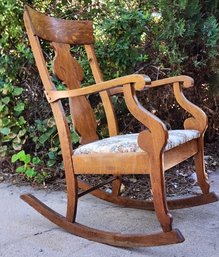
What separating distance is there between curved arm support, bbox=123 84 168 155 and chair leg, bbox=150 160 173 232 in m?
0.07

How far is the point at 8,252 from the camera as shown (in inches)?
56.9

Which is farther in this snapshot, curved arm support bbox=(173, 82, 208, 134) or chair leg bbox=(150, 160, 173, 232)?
curved arm support bbox=(173, 82, 208, 134)

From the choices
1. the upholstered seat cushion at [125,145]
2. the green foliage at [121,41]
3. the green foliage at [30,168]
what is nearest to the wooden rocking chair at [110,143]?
the upholstered seat cushion at [125,145]

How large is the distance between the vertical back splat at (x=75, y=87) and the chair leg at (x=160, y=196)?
1.88 feet

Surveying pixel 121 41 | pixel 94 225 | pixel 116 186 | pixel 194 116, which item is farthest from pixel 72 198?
pixel 121 41

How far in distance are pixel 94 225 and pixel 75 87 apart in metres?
0.69

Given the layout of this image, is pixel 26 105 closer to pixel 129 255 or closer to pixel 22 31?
pixel 22 31

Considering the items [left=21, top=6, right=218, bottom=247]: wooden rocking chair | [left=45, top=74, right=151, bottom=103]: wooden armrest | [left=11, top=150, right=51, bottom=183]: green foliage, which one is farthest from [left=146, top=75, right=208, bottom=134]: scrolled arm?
[left=11, top=150, right=51, bottom=183]: green foliage

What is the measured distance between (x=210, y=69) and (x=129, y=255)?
150 cm

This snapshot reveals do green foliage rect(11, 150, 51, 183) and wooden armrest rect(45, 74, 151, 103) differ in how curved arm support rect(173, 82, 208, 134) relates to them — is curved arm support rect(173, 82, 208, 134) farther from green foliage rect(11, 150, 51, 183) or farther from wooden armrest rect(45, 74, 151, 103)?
green foliage rect(11, 150, 51, 183)

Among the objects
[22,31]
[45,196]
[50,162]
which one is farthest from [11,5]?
[45,196]

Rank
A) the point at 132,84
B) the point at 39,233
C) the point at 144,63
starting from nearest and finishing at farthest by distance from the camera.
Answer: the point at 132,84
the point at 39,233
the point at 144,63

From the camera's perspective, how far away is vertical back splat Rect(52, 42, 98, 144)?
72.2 inches

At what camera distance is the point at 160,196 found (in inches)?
54.0
